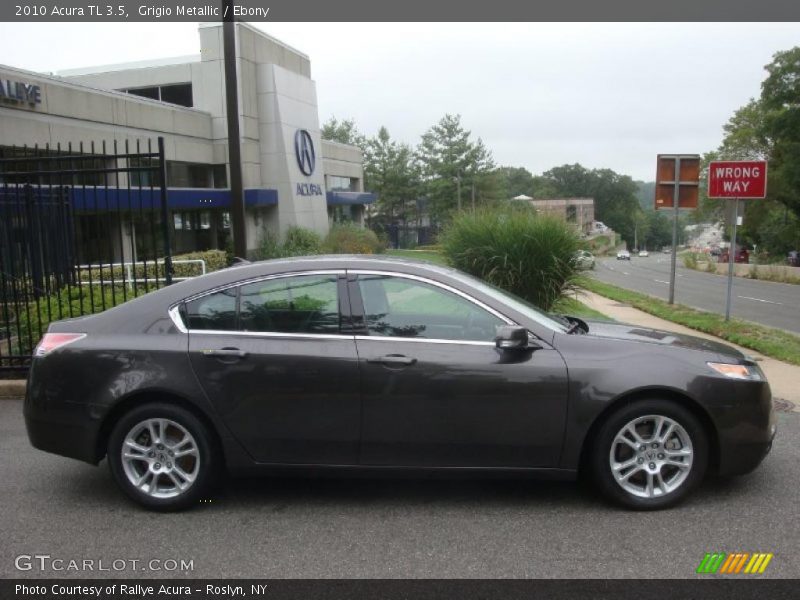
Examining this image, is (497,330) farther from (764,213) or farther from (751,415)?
(764,213)

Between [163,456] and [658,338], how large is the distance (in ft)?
10.4

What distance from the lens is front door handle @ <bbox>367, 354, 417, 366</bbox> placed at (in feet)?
13.8

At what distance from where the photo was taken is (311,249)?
2942cm

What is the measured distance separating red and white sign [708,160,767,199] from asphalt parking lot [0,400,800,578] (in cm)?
905

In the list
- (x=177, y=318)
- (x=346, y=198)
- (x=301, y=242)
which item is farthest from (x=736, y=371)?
(x=346, y=198)

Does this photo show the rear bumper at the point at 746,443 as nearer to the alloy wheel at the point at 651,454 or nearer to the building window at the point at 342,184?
the alloy wheel at the point at 651,454

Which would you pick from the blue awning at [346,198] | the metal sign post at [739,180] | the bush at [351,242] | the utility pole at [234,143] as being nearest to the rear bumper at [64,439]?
the utility pole at [234,143]

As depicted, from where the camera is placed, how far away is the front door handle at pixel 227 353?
14.0ft

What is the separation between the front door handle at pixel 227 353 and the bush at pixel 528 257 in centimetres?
652

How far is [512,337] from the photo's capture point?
4117 millimetres

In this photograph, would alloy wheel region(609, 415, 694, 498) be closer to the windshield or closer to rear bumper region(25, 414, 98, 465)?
the windshield

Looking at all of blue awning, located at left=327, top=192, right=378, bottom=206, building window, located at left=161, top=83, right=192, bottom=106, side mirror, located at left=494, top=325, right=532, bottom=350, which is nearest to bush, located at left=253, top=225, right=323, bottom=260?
building window, located at left=161, top=83, right=192, bottom=106

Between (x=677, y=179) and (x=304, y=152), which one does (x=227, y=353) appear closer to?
(x=677, y=179)
